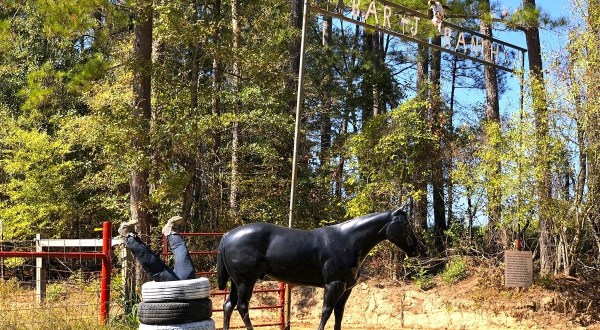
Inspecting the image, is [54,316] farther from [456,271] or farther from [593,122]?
[593,122]

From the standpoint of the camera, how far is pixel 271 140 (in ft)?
51.5

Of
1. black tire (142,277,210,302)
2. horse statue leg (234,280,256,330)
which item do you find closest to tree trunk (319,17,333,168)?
horse statue leg (234,280,256,330)

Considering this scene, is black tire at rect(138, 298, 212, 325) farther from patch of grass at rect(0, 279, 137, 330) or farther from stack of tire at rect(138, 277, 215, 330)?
patch of grass at rect(0, 279, 137, 330)

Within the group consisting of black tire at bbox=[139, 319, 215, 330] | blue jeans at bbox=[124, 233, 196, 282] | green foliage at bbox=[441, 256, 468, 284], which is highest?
blue jeans at bbox=[124, 233, 196, 282]

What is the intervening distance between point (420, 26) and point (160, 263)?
8.52 metres

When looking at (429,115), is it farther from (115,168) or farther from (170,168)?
(115,168)

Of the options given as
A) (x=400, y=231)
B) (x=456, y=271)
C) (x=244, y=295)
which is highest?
(x=400, y=231)

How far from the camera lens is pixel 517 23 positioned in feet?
40.6

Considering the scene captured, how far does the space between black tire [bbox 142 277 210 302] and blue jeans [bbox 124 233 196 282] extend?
0.36 metres

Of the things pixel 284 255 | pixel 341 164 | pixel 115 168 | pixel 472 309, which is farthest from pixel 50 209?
pixel 284 255

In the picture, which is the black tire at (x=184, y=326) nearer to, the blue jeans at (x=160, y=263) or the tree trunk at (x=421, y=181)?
the blue jeans at (x=160, y=263)

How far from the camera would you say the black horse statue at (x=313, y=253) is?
6777 mm

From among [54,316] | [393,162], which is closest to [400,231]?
[54,316]

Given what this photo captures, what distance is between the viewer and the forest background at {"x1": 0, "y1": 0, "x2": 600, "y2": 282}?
1094 centimetres
